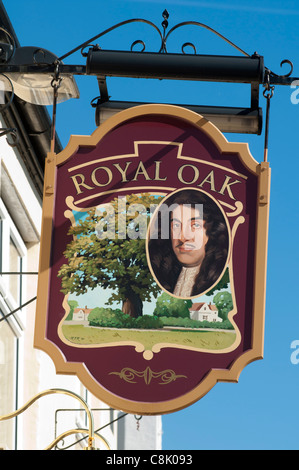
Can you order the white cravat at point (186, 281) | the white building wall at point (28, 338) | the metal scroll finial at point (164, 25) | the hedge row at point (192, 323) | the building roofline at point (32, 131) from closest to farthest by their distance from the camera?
the hedge row at point (192, 323), the white cravat at point (186, 281), the metal scroll finial at point (164, 25), the building roofline at point (32, 131), the white building wall at point (28, 338)

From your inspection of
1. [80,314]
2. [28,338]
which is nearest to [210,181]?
[80,314]

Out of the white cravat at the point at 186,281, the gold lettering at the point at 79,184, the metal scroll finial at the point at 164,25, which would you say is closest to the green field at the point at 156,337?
the white cravat at the point at 186,281

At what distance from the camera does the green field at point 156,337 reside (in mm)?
6918

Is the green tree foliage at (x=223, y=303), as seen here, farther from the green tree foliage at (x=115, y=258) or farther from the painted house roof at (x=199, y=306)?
the green tree foliage at (x=115, y=258)

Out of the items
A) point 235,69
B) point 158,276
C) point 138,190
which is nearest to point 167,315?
point 158,276

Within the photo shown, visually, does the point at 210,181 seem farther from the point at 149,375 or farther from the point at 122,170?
the point at 149,375

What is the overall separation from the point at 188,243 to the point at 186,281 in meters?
0.25

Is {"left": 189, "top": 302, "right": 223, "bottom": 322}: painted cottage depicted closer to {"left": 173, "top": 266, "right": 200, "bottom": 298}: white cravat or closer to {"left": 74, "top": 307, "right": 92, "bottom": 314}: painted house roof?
{"left": 173, "top": 266, "right": 200, "bottom": 298}: white cravat

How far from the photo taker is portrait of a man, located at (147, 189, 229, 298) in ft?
23.3

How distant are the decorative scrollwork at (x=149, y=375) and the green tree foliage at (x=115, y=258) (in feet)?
1.21

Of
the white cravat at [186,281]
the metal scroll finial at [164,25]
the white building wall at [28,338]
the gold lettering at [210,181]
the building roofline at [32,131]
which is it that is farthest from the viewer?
the white building wall at [28,338]

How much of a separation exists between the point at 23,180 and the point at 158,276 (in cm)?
587

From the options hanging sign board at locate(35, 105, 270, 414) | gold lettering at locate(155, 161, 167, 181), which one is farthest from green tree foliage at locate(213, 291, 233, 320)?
gold lettering at locate(155, 161, 167, 181)

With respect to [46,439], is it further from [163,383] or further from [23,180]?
[163,383]
